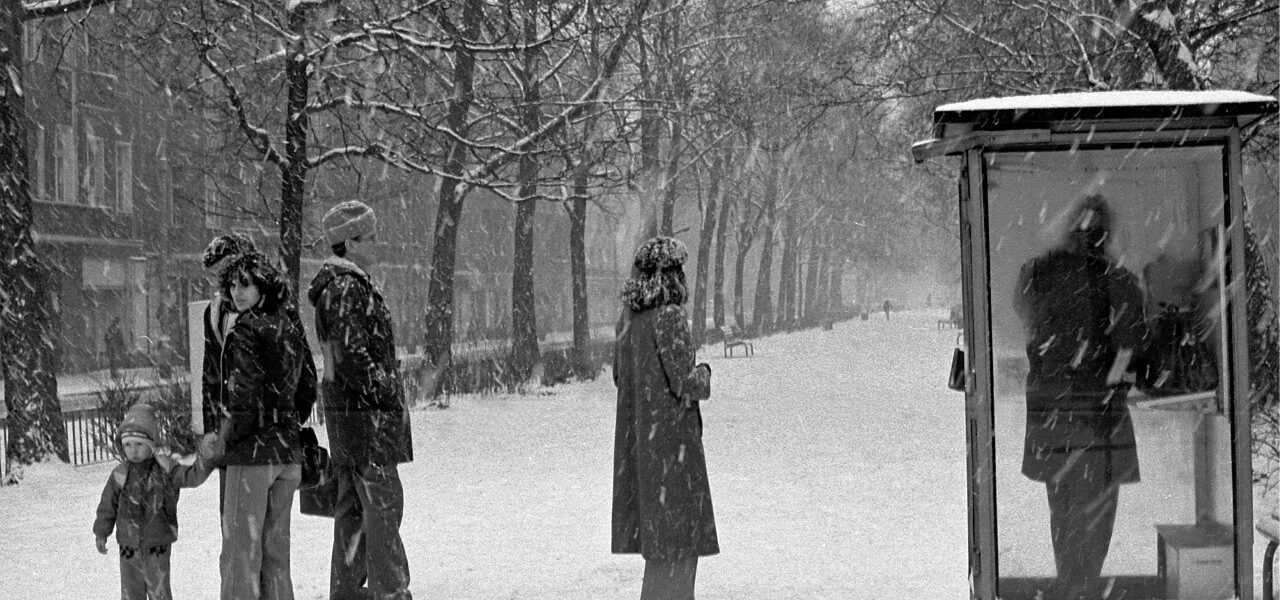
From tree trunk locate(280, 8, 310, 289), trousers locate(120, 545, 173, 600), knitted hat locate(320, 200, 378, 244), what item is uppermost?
tree trunk locate(280, 8, 310, 289)

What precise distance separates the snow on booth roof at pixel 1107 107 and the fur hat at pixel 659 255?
123 cm

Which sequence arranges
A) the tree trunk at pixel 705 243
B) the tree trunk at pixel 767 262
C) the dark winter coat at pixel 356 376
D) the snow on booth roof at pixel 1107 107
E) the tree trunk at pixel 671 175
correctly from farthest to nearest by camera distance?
the tree trunk at pixel 767 262 → the tree trunk at pixel 705 243 → the tree trunk at pixel 671 175 → the dark winter coat at pixel 356 376 → the snow on booth roof at pixel 1107 107

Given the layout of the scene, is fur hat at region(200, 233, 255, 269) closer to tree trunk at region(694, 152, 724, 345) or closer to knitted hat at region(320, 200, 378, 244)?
knitted hat at region(320, 200, 378, 244)

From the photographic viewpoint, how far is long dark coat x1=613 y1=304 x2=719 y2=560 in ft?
17.3

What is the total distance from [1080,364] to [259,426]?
11.7ft

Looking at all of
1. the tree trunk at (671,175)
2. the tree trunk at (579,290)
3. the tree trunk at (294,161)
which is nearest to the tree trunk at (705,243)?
the tree trunk at (671,175)

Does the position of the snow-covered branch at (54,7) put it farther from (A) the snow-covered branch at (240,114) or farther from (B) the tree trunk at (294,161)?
(B) the tree trunk at (294,161)

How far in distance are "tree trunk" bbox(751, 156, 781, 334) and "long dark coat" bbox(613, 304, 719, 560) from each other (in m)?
30.8

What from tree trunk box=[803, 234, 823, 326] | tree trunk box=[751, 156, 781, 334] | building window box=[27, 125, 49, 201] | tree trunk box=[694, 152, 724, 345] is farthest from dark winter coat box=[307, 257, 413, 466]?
tree trunk box=[803, 234, 823, 326]

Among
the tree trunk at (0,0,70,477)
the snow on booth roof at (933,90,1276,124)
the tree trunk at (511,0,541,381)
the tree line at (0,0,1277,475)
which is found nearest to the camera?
the snow on booth roof at (933,90,1276,124)

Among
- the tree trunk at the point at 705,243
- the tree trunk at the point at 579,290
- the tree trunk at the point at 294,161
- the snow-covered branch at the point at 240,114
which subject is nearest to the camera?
the snow-covered branch at the point at 240,114

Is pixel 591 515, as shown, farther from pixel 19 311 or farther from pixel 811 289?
pixel 811 289

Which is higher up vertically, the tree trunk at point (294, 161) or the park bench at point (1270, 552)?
the tree trunk at point (294, 161)

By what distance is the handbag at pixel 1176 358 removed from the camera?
5285 mm
